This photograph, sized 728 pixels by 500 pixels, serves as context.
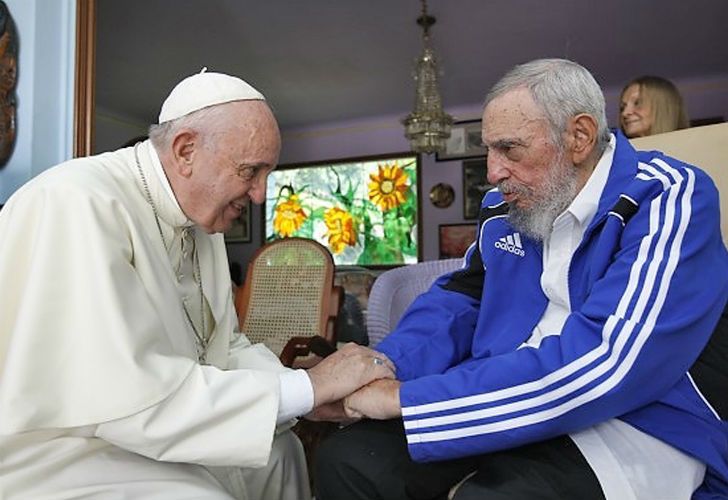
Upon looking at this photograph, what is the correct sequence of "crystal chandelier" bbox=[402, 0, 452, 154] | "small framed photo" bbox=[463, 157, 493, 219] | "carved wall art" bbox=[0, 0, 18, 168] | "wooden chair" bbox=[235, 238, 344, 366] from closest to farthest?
"carved wall art" bbox=[0, 0, 18, 168] < "wooden chair" bbox=[235, 238, 344, 366] < "crystal chandelier" bbox=[402, 0, 452, 154] < "small framed photo" bbox=[463, 157, 493, 219]

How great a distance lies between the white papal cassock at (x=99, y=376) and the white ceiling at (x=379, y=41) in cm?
437

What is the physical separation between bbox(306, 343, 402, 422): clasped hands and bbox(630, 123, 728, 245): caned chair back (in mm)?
1118

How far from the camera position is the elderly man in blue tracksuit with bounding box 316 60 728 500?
3.69 feet

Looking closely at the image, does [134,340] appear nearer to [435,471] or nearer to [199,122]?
[199,122]

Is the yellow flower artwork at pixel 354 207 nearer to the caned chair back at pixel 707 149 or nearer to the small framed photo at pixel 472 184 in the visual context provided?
the small framed photo at pixel 472 184

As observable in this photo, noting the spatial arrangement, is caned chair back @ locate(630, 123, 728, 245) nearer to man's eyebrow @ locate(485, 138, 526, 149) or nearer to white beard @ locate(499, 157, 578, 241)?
white beard @ locate(499, 157, 578, 241)

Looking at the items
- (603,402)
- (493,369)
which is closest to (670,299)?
(603,402)

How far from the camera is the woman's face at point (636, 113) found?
2.64 meters

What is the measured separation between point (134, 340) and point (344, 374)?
445 millimetres

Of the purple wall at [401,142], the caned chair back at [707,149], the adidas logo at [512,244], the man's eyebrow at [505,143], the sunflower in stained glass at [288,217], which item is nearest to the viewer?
the man's eyebrow at [505,143]

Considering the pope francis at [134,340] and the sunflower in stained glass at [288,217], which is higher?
the sunflower in stained glass at [288,217]

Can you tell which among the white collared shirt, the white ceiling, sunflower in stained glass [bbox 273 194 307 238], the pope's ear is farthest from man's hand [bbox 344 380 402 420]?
sunflower in stained glass [bbox 273 194 307 238]

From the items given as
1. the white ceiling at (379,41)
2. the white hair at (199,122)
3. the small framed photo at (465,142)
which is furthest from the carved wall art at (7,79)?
the small framed photo at (465,142)

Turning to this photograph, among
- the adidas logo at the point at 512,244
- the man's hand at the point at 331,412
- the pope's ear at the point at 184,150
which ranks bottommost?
the man's hand at the point at 331,412
